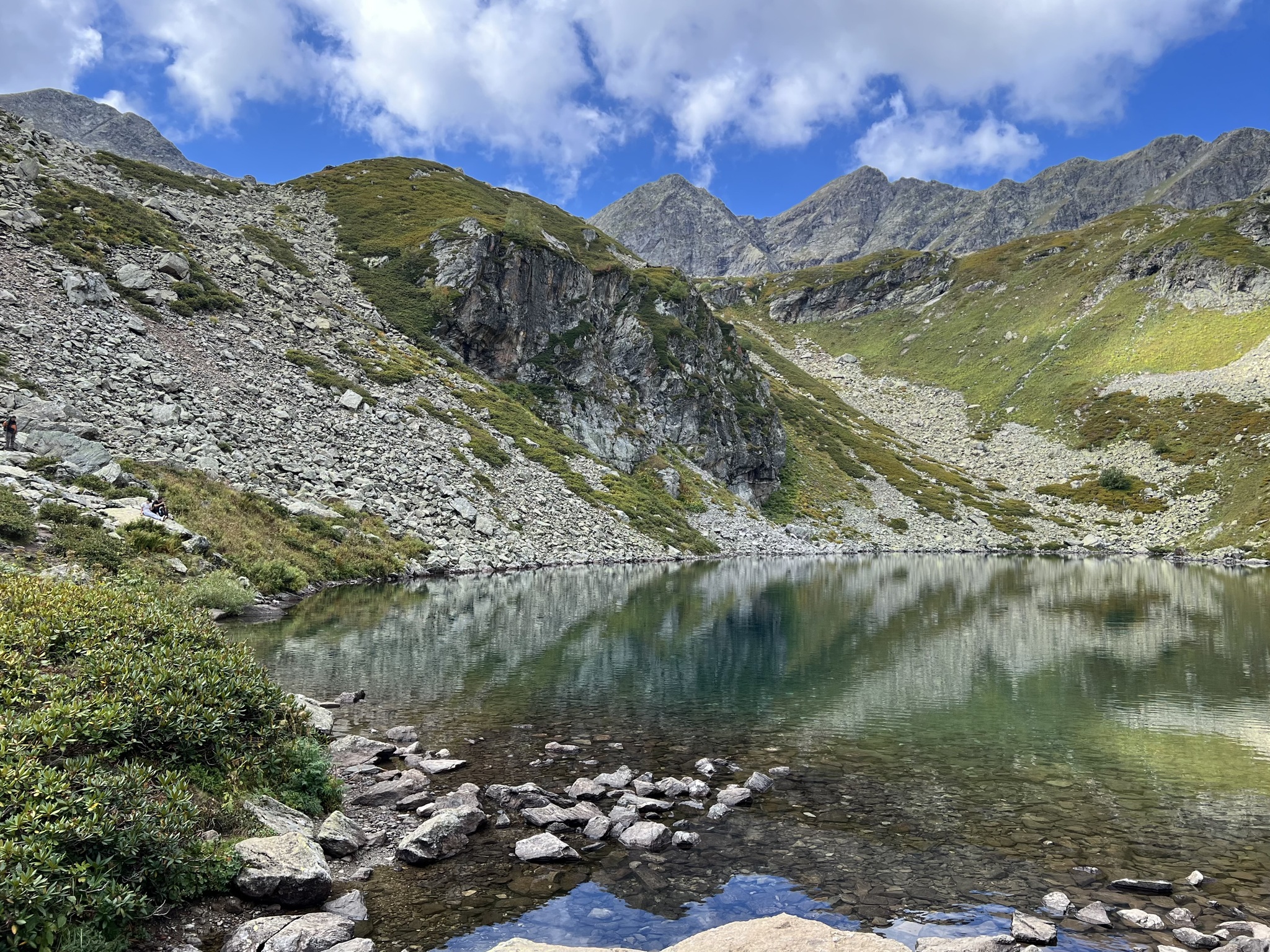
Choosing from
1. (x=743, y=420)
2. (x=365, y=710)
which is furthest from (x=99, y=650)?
(x=743, y=420)

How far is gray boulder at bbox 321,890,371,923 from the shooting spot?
937 cm

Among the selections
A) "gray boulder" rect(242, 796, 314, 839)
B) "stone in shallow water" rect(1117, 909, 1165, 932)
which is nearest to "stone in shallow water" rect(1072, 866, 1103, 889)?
"stone in shallow water" rect(1117, 909, 1165, 932)

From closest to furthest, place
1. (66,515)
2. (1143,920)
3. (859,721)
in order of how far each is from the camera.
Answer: (1143,920) < (859,721) < (66,515)

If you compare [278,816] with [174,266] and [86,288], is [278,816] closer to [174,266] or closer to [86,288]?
[86,288]

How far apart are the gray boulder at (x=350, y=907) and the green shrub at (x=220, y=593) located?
2440 cm

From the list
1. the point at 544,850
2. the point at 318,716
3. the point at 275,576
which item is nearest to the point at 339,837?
the point at 544,850

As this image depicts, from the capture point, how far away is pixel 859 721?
68.1 ft

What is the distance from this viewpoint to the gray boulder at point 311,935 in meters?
8.09

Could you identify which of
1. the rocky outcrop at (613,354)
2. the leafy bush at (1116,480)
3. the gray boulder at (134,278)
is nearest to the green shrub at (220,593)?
the gray boulder at (134,278)

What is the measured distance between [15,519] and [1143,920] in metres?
→ 37.6

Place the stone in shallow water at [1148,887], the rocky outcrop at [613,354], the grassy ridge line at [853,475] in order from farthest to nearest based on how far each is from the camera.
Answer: the grassy ridge line at [853,475], the rocky outcrop at [613,354], the stone in shallow water at [1148,887]

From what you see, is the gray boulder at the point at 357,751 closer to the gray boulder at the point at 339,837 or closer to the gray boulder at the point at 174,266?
the gray boulder at the point at 339,837

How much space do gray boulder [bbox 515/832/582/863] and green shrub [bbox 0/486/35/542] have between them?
27209 millimetres

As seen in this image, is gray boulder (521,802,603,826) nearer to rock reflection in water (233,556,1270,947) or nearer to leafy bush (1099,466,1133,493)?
rock reflection in water (233,556,1270,947)
